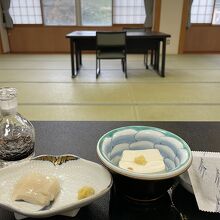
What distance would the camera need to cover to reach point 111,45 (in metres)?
3.52

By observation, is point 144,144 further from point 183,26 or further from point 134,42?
point 183,26

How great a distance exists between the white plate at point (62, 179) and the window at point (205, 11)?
5.90 meters

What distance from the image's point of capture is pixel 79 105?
2473 millimetres

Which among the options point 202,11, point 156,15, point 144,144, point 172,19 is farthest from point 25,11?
point 144,144

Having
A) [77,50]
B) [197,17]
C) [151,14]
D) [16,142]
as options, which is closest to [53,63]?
[77,50]

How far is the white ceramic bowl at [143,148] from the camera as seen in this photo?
Answer: 0.37m

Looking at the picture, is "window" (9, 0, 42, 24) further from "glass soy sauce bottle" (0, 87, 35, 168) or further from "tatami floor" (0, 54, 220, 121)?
"glass soy sauce bottle" (0, 87, 35, 168)

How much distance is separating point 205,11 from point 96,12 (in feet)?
8.46

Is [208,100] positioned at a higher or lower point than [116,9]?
lower

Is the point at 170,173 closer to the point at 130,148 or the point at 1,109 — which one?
the point at 130,148

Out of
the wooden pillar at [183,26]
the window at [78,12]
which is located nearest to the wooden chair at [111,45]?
the window at [78,12]

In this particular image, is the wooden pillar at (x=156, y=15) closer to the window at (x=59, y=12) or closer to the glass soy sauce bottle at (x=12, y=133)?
the window at (x=59, y=12)

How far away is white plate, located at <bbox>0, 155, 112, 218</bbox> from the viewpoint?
0.37 m

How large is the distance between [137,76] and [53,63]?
1.88m
